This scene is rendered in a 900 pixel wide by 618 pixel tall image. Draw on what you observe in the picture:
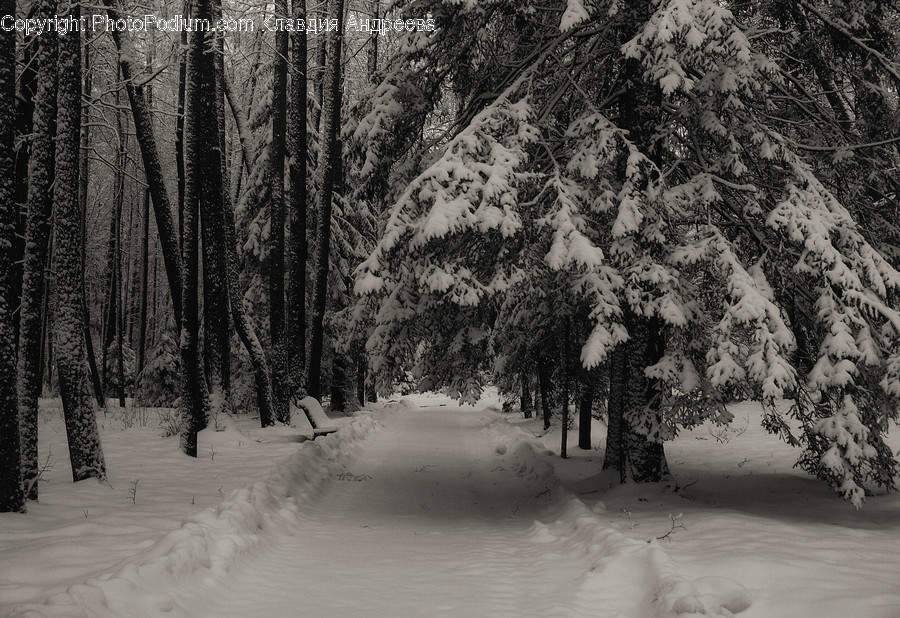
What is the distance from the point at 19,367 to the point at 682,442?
1371 centimetres

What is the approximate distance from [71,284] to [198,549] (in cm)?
437

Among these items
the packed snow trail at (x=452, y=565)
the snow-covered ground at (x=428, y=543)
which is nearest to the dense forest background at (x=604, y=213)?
the snow-covered ground at (x=428, y=543)

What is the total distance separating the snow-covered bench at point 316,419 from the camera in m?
13.0

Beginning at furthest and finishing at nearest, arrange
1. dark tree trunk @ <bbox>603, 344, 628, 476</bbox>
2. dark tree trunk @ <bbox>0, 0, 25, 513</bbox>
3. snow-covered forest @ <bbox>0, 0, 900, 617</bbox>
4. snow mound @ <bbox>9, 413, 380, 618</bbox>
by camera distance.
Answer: dark tree trunk @ <bbox>603, 344, 628, 476</bbox> → dark tree trunk @ <bbox>0, 0, 25, 513</bbox> → snow-covered forest @ <bbox>0, 0, 900, 617</bbox> → snow mound @ <bbox>9, 413, 380, 618</bbox>

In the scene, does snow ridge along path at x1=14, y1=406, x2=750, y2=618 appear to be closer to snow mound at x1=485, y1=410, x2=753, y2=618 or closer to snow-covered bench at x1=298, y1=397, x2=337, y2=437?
snow mound at x1=485, y1=410, x2=753, y2=618

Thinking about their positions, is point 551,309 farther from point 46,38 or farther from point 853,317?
point 46,38

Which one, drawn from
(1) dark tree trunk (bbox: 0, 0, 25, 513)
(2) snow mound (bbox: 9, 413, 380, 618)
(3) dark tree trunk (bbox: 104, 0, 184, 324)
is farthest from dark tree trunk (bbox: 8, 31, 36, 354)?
(2) snow mound (bbox: 9, 413, 380, 618)

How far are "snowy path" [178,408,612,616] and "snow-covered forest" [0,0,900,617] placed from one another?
0.17 ft

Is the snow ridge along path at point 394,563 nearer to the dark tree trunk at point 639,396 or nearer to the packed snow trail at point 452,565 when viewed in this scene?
the packed snow trail at point 452,565

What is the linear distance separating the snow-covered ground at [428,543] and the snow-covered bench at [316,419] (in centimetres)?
163

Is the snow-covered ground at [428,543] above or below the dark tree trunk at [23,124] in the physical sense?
below

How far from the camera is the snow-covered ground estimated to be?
4.33 m

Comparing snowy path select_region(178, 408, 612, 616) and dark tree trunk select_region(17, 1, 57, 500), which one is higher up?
dark tree trunk select_region(17, 1, 57, 500)

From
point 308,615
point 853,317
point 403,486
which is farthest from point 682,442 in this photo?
point 308,615
